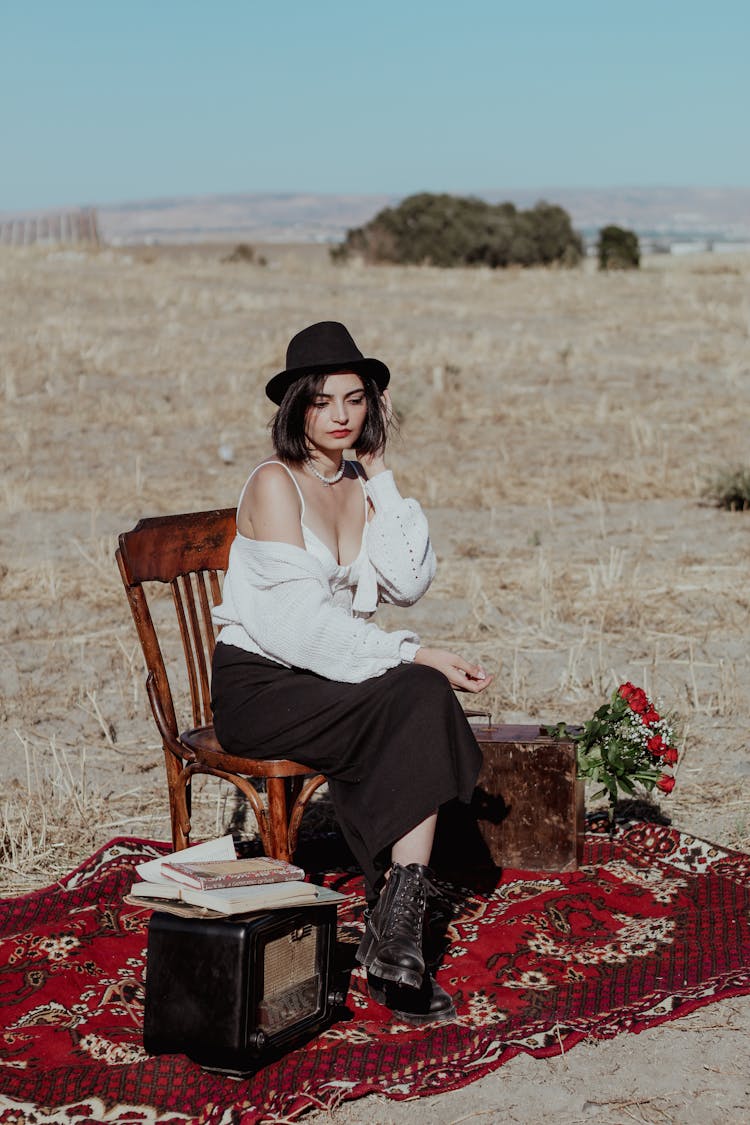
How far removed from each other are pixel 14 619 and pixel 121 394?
7122 millimetres

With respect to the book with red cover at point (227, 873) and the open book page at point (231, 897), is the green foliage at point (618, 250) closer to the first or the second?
the book with red cover at point (227, 873)

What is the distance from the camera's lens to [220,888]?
11.9 feet

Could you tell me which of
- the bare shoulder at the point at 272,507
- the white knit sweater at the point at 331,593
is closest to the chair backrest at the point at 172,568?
the white knit sweater at the point at 331,593

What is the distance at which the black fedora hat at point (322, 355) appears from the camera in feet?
14.3

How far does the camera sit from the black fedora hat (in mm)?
4371

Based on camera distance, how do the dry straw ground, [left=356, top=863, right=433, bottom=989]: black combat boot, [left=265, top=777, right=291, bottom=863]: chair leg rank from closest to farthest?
[left=356, top=863, right=433, bottom=989]: black combat boot < [left=265, top=777, right=291, bottom=863]: chair leg < the dry straw ground

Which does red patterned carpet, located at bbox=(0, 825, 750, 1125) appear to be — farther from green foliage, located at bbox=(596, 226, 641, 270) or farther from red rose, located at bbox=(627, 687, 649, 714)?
green foliage, located at bbox=(596, 226, 641, 270)

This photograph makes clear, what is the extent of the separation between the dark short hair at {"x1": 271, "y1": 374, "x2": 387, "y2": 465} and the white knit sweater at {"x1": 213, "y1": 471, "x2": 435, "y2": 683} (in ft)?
0.74

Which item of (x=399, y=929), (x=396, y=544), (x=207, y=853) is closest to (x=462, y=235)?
(x=396, y=544)

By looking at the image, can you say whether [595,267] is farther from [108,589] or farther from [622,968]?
[622,968]

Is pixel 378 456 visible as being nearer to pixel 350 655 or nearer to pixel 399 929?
pixel 350 655

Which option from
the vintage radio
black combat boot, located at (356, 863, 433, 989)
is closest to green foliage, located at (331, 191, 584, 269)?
black combat boot, located at (356, 863, 433, 989)

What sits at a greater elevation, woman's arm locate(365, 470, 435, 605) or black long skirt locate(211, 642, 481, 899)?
woman's arm locate(365, 470, 435, 605)

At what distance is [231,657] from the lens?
4.42 m
